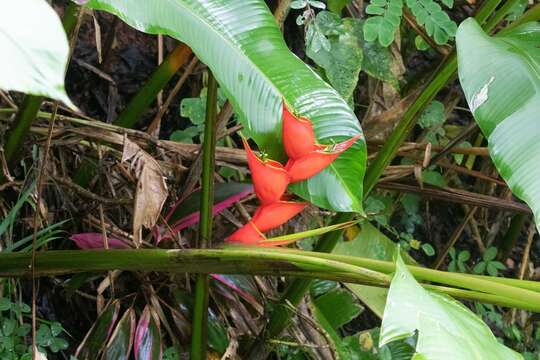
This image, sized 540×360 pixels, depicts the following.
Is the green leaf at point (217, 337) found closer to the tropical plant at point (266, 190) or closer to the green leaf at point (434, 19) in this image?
the tropical plant at point (266, 190)

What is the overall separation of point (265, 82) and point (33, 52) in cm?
45

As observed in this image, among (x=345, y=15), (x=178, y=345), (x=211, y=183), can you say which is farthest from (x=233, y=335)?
(x=345, y=15)

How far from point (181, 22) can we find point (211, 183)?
0.22 m

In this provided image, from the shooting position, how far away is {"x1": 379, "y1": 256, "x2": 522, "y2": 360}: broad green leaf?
0.57 m

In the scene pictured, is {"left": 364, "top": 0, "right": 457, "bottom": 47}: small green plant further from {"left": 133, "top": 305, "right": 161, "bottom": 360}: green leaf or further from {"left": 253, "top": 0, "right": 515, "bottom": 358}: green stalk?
{"left": 133, "top": 305, "right": 161, "bottom": 360}: green leaf

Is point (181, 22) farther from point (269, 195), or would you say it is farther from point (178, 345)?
point (178, 345)

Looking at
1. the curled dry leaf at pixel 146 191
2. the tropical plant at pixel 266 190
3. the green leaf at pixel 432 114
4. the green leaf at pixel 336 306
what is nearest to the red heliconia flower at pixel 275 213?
the tropical plant at pixel 266 190

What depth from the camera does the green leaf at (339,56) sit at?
108 centimetres

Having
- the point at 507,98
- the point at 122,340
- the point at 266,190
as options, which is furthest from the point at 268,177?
the point at 122,340

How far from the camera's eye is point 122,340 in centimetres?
103

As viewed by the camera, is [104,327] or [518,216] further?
[518,216]

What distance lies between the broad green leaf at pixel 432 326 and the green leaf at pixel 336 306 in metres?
0.59

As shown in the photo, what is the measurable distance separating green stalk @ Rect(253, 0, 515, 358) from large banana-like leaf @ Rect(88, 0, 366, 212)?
23cm

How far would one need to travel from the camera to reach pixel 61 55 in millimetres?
373
